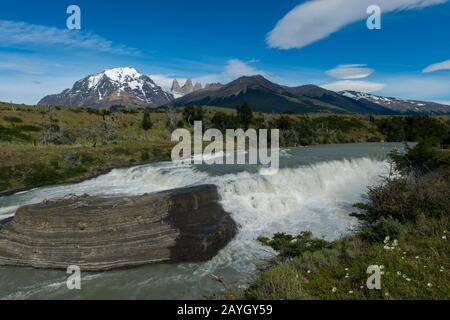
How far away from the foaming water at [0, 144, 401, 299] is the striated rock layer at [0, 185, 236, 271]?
65cm

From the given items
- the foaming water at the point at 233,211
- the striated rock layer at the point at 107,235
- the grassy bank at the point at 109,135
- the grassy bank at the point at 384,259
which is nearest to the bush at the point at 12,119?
the grassy bank at the point at 109,135

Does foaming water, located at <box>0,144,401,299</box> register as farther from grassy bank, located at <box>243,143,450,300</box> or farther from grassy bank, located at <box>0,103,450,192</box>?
grassy bank, located at <box>0,103,450,192</box>

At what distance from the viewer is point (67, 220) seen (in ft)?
60.3

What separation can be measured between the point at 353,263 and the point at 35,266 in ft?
47.0

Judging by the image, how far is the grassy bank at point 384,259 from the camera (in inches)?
374

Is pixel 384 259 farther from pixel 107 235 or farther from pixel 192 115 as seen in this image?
Answer: pixel 192 115

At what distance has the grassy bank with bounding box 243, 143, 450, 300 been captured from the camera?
9500 millimetres

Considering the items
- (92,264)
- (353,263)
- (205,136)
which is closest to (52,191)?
(92,264)

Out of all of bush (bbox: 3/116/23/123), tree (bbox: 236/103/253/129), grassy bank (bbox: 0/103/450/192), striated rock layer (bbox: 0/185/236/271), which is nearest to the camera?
striated rock layer (bbox: 0/185/236/271)

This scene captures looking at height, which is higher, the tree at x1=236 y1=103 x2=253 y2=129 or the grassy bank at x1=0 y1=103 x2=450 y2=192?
the tree at x1=236 y1=103 x2=253 y2=129

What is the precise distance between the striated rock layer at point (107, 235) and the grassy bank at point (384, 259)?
3.88 metres

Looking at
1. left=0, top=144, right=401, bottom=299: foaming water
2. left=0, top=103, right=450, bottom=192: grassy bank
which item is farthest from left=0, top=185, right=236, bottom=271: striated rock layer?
left=0, top=103, right=450, bottom=192: grassy bank

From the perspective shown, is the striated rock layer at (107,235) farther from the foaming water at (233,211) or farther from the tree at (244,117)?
the tree at (244,117)
